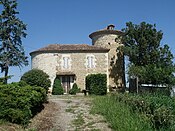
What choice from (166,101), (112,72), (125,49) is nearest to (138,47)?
(125,49)

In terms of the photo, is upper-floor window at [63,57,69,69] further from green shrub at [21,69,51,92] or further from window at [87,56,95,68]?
green shrub at [21,69,51,92]

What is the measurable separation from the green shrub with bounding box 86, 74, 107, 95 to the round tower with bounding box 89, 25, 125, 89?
4.57 metres

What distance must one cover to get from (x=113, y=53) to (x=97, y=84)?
23.5 feet

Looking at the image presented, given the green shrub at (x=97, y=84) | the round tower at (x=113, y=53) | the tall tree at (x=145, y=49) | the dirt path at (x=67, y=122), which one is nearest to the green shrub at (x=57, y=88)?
the green shrub at (x=97, y=84)

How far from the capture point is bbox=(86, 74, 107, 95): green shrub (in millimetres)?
28484

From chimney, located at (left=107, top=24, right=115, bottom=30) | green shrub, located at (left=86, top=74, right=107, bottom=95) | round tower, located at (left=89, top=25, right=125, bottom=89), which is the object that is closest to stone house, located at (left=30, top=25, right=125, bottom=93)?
round tower, located at (left=89, top=25, right=125, bottom=89)

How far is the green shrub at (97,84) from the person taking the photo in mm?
28484

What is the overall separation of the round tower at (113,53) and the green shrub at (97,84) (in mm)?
4568

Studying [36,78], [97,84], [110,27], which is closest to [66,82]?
[97,84]

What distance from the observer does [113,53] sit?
114 feet

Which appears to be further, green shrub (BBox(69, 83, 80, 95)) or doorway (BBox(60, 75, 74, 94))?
doorway (BBox(60, 75, 74, 94))

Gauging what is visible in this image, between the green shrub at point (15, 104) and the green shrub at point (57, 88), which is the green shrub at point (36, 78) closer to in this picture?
the green shrub at point (57, 88)

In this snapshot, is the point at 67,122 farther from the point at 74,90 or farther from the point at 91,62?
the point at 91,62

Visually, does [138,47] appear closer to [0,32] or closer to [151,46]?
[151,46]
